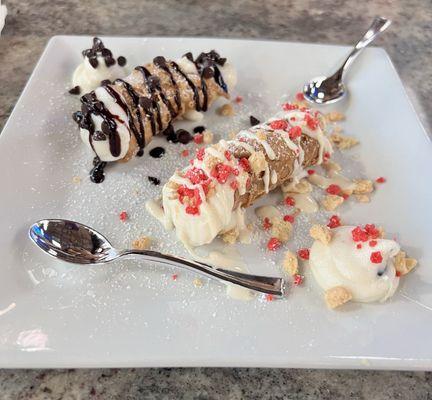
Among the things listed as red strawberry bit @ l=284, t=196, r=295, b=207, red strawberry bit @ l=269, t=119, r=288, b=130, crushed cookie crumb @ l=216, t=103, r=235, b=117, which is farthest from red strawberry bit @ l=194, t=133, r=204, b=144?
red strawberry bit @ l=284, t=196, r=295, b=207

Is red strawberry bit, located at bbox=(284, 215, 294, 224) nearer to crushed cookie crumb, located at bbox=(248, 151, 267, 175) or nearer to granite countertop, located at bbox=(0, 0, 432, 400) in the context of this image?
crushed cookie crumb, located at bbox=(248, 151, 267, 175)

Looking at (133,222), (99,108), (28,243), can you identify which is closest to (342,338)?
(133,222)

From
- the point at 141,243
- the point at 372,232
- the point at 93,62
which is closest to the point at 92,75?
the point at 93,62

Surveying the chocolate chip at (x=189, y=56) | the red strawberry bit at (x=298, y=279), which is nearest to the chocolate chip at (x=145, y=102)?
the chocolate chip at (x=189, y=56)

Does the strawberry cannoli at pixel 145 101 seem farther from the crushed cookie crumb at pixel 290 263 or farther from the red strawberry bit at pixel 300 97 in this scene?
the crushed cookie crumb at pixel 290 263

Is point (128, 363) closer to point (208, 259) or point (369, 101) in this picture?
point (208, 259)
